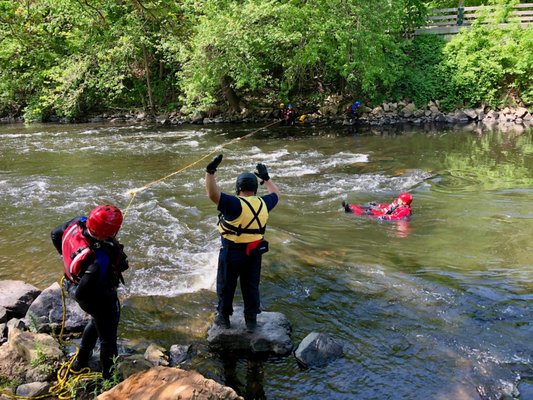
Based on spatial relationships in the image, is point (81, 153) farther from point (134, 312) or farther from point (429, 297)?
point (429, 297)

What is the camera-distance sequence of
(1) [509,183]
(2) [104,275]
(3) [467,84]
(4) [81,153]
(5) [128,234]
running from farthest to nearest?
(3) [467,84]
(4) [81,153]
(1) [509,183]
(5) [128,234]
(2) [104,275]

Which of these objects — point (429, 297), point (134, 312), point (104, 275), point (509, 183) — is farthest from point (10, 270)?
point (509, 183)

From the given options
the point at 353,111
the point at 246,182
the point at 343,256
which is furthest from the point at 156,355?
the point at 353,111

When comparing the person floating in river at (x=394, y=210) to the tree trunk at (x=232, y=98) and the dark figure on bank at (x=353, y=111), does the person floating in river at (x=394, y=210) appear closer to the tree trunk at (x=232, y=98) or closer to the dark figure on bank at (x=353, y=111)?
the dark figure on bank at (x=353, y=111)

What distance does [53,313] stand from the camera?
495cm

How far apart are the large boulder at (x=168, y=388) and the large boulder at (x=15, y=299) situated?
2272 millimetres

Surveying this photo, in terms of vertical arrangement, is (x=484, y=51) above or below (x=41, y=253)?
above

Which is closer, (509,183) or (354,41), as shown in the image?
(509,183)

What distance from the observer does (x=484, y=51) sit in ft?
70.0

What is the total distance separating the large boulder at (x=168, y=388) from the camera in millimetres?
3221

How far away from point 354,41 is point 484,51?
7.15 meters

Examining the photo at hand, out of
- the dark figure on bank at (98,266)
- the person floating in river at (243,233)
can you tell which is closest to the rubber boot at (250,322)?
the person floating in river at (243,233)

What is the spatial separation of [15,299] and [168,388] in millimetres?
2771

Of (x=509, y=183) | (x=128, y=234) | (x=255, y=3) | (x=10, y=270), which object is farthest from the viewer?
(x=255, y=3)
